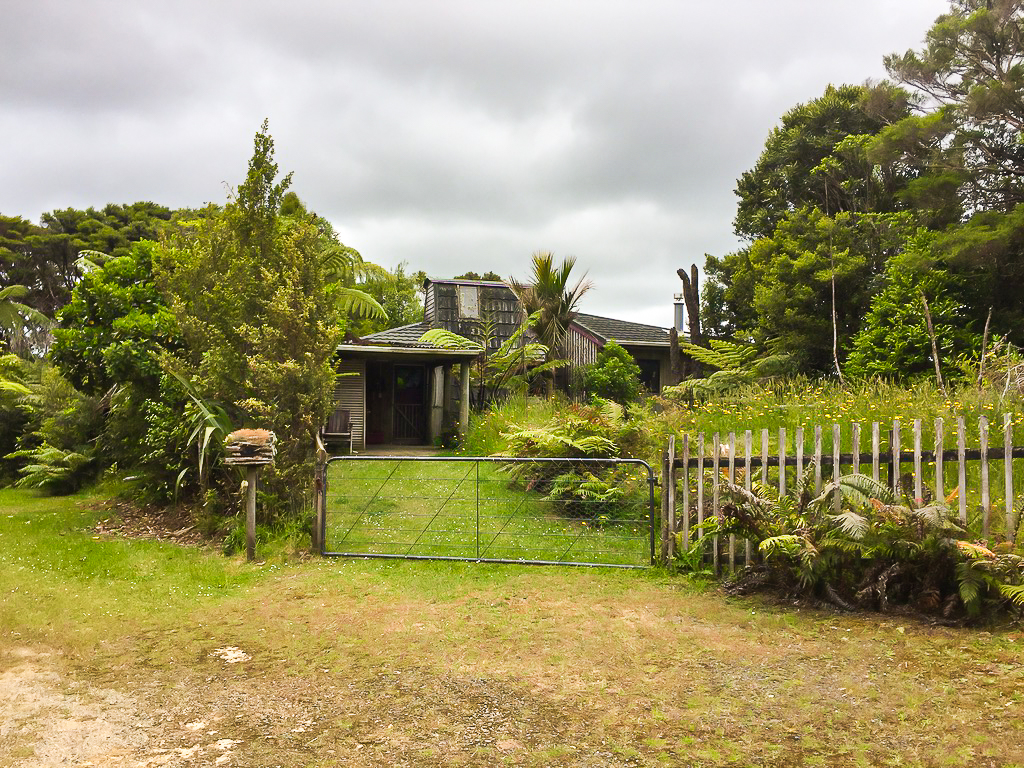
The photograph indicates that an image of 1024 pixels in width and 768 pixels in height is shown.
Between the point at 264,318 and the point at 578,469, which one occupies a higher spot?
the point at 264,318

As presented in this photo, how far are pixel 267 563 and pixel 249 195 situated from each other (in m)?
5.11

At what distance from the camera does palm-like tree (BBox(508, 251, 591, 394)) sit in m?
21.6

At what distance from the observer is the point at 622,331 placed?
85.5 feet

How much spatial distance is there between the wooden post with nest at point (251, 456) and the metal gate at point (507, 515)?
2.45 feet

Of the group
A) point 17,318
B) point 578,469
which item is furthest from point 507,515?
point 17,318

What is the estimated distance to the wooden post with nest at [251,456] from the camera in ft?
28.7

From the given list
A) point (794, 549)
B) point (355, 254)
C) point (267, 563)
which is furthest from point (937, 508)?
point (355, 254)

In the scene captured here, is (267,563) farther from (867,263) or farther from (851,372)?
(867,263)

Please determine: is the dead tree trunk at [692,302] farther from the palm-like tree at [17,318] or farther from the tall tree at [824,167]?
the palm-like tree at [17,318]

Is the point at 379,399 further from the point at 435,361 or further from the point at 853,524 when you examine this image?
the point at 853,524

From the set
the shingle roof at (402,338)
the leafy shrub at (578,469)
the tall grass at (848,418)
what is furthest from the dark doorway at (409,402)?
the leafy shrub at (578,469)

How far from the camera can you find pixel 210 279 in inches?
432

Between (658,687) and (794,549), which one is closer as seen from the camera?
(658,687)

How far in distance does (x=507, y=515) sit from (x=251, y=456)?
12.3ft
